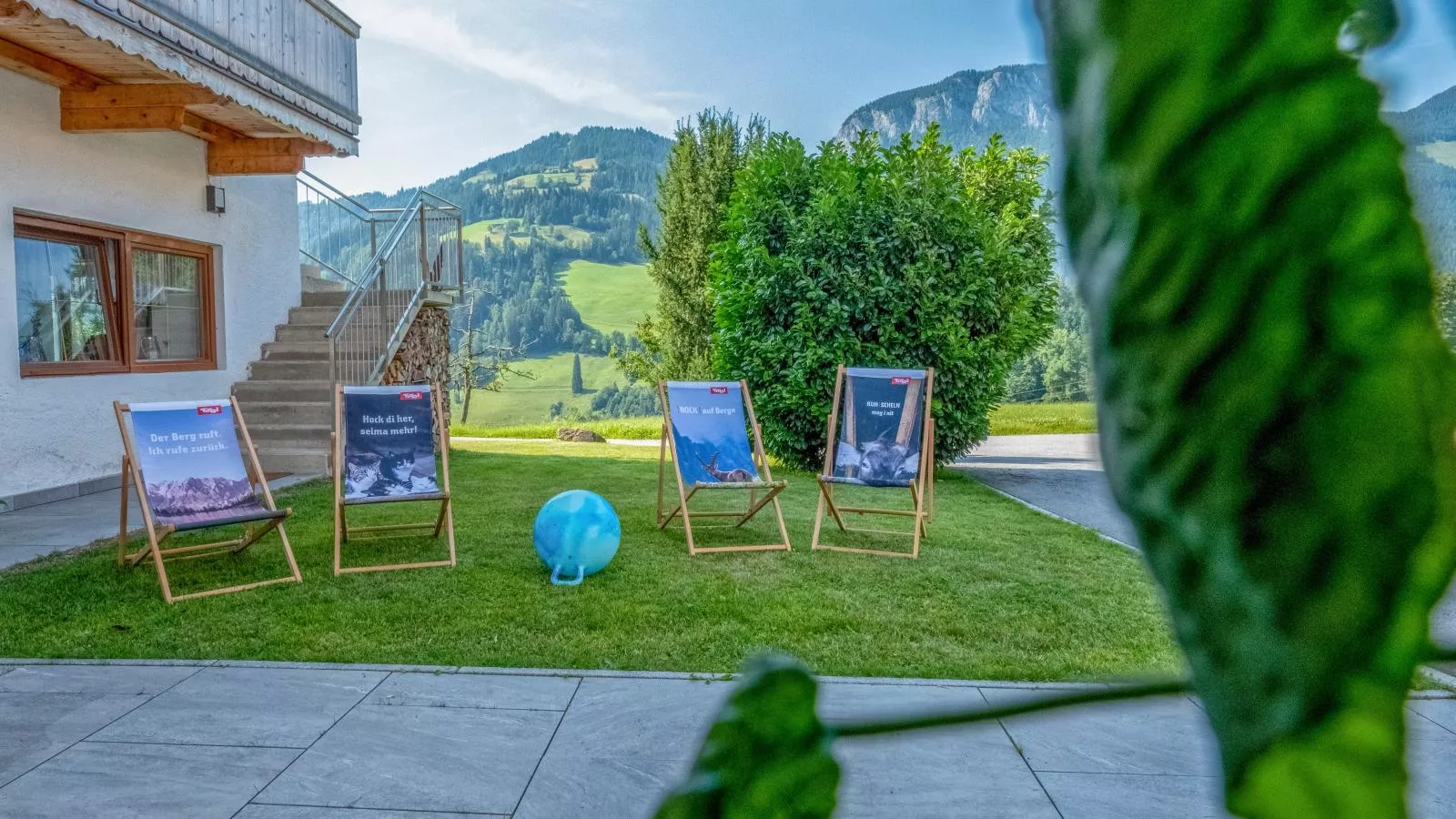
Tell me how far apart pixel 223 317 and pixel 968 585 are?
26.8 ft

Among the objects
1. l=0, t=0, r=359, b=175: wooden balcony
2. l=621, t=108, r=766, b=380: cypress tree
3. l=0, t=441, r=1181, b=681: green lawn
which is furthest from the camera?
l=621, t=108, r=766, b=380: cypress tree

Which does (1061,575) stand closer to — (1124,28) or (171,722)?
(171,722)

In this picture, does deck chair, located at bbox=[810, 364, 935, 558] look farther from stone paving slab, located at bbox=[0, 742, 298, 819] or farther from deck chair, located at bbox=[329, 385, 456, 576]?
stone paving slab, located at bbox=[0, 742, 298, 819]

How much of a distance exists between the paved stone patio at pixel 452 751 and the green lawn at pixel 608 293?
55.7 meters

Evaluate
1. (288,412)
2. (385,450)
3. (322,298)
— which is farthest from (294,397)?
(385,450)

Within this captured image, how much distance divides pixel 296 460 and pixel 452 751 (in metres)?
6.95

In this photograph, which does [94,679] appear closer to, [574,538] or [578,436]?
[574,538]

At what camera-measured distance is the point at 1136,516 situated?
14cm

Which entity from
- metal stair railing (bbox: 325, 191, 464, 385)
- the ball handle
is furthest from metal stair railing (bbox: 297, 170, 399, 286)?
the ball handle

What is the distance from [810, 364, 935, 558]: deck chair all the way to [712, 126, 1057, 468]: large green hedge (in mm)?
2150

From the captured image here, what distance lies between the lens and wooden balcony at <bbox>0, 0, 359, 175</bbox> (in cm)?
592

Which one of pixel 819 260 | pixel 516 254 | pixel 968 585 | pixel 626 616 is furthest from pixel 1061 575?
pixel 516 254

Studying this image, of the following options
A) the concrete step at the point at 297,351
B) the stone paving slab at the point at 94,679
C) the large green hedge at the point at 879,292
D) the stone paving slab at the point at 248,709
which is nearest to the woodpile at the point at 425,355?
the concrete step at the point at 297,351

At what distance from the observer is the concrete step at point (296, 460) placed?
891cm
